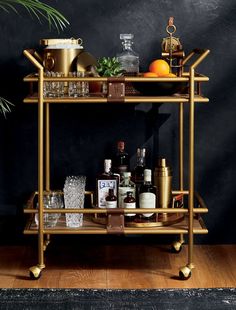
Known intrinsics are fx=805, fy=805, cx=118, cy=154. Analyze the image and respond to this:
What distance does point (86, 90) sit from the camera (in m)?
4.09

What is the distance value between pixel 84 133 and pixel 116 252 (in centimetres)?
70

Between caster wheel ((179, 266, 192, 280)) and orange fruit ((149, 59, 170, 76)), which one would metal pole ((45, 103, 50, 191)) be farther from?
caster wheel ((179, 266, 192, 280))

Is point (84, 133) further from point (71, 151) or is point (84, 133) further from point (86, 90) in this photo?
point (86, 90)

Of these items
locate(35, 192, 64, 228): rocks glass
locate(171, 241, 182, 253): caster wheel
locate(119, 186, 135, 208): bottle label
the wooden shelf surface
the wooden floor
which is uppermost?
locate(119, 186, 135, 208): bottle label

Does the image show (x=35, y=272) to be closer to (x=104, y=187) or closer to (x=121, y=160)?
(x=104, y=187)


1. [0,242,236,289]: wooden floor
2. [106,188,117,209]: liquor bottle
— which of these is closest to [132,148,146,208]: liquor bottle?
[106,188,117,209]: liquor bottle

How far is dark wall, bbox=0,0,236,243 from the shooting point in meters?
4.47

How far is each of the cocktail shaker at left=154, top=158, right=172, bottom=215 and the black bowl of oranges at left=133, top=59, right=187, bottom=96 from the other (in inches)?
17.3

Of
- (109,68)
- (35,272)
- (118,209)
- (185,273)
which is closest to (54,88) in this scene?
(109,68)

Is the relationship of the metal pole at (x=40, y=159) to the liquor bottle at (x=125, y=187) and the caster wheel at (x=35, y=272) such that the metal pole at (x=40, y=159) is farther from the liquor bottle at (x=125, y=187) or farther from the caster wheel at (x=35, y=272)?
the liquor bottle at (x=125, y=187)

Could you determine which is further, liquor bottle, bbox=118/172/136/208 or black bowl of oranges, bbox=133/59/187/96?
liquor bottle, bbox=118/172/136/208

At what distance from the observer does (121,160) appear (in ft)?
14.7

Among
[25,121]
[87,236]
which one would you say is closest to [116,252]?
[87,236]

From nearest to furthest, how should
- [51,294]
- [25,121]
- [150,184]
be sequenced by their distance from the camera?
[51,294] < [150,184] < [25,121]
